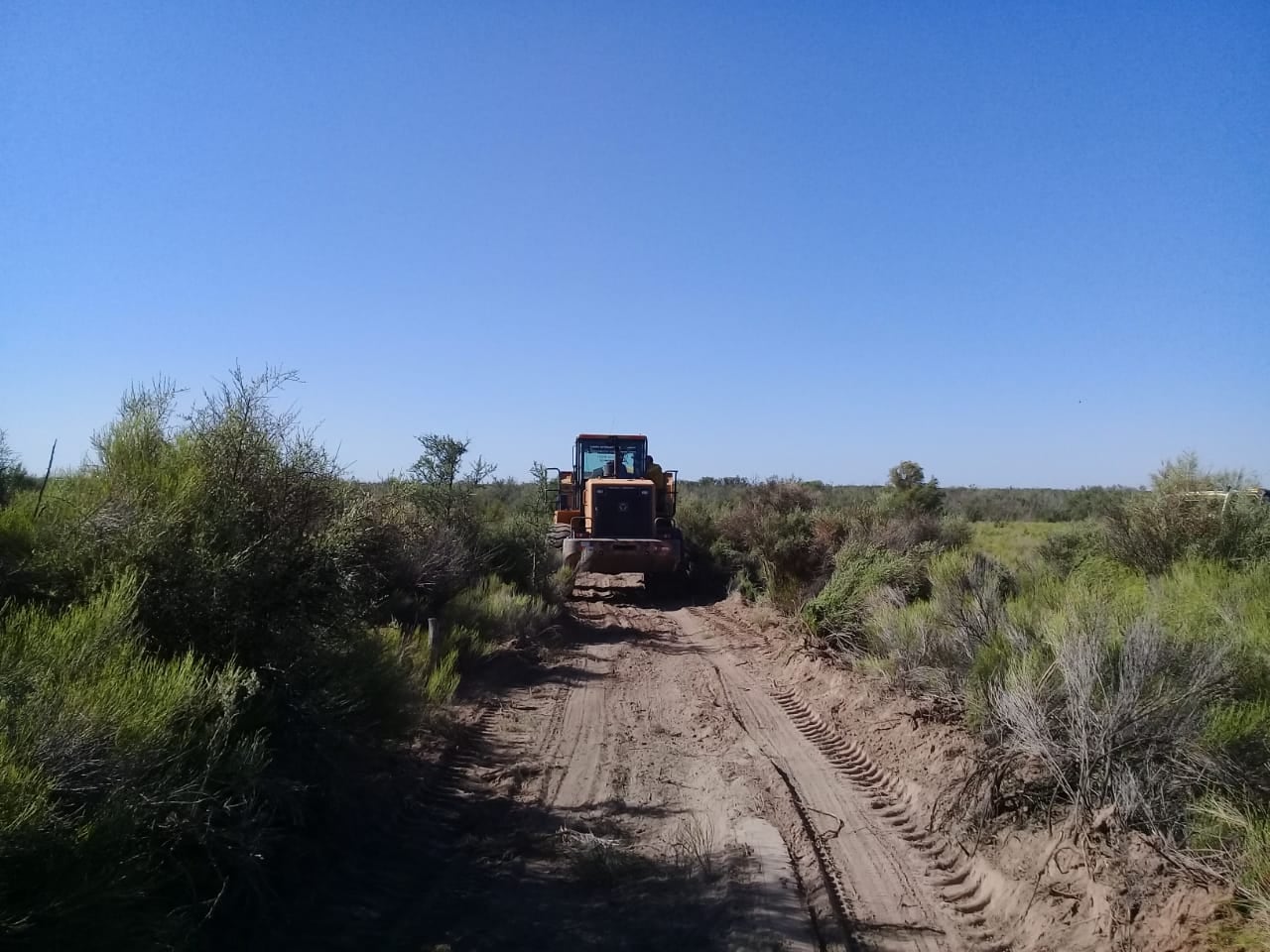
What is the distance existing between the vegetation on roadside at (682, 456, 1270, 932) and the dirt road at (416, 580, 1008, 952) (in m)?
1.03

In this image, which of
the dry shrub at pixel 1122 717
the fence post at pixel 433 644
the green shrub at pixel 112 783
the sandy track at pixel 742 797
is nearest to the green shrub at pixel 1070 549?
the sandy track at pixel 742 797

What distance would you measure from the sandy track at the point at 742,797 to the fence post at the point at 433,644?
1.04 metres

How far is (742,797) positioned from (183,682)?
15.6 feet

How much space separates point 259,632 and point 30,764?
2.38 m

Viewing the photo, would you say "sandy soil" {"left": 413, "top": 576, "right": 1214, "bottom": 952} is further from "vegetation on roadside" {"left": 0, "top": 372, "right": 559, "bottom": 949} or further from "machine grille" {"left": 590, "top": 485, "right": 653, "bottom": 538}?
"machine grille" {"left": 590, "top": 485, "right": 653, "bottom": 538}

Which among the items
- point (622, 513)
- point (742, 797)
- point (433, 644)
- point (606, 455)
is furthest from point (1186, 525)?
point (606, 455)

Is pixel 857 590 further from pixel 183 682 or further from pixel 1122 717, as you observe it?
pixel 183 682

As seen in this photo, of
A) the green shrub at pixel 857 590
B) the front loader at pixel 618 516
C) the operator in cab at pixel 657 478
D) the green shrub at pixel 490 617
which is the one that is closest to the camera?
the green shrub at pixel 490 617

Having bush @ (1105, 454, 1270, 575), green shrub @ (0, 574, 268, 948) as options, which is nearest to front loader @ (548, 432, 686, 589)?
bush @ (1105, 454, 1270, 575)

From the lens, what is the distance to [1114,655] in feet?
21.4

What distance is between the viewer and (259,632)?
6148 millimetres

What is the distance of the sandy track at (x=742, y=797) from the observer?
562cm

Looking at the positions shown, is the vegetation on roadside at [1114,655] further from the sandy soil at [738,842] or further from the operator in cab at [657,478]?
the operator in cab at [657,478]

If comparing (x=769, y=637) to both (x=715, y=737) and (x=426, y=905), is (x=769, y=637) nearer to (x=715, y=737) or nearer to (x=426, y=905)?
(x=715, y=737)
